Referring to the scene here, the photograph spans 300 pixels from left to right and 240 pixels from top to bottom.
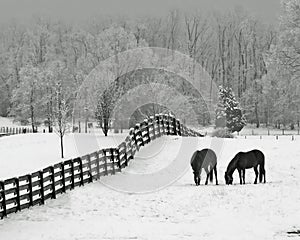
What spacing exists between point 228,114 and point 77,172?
34.8 meters

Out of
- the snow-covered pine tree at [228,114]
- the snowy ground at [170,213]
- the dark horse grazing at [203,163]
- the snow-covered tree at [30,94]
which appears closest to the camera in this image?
the snowy ground at [170,213]

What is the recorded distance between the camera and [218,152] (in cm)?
2261

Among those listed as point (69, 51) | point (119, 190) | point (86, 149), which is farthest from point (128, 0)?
point (119, 190)

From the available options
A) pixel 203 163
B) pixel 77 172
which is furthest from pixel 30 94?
pixel 203 163

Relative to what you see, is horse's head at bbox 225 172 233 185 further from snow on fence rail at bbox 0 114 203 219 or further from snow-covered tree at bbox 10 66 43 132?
snow-covered tree at bbox 10 66 43 132

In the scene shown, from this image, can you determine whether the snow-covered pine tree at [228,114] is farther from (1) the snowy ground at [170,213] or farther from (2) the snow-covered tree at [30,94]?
(1) the snowy ground at [170,213]

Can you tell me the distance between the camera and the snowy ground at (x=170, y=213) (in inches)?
424

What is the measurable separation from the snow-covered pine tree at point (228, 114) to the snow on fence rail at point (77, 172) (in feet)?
74.0

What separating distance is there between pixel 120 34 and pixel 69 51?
86.7 ft

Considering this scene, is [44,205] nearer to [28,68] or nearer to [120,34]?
[120,34]

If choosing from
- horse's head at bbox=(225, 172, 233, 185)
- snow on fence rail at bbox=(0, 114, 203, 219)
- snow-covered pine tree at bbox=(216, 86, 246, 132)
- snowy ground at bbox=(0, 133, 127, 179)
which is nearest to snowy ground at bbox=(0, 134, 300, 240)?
snow on fence rail at bbox=(0, 114, 203, 219)

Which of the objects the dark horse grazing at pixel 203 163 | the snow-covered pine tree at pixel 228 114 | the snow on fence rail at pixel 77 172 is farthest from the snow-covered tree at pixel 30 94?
the dark horse grazing at pixel 203 163

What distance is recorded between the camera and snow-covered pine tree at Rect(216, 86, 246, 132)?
53.1 meters

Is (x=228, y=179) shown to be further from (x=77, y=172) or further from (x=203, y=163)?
(x=77, y=172)
